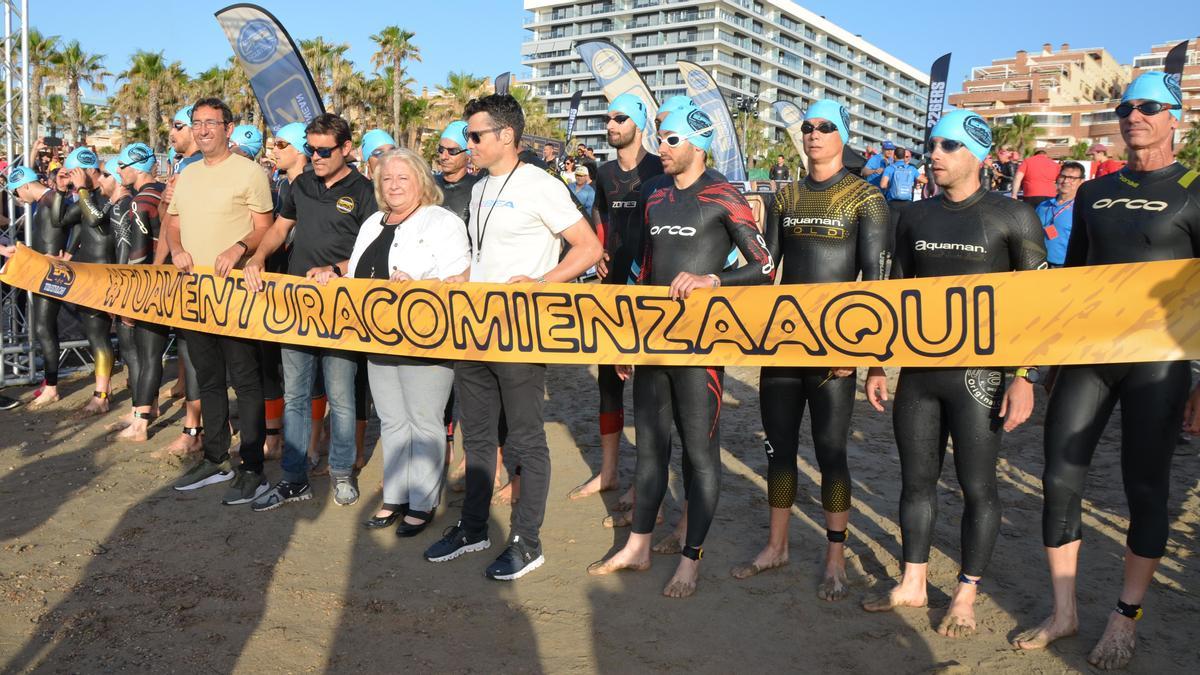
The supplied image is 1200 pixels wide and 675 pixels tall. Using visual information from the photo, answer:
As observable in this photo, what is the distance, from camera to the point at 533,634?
408cm

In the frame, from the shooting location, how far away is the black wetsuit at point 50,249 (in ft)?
27.8

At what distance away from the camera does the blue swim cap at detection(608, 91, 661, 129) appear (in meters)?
5.98

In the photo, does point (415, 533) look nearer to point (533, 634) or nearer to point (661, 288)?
point (533, 634)

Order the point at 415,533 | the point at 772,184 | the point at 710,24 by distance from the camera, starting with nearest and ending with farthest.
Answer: the point at 415,533 → the point at 772,184 → the point at 710,24

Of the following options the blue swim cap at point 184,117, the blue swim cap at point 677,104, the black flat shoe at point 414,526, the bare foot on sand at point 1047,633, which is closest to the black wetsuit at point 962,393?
the bare foot on sand at point 1047,633

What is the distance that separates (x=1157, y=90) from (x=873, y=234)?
1344 mm

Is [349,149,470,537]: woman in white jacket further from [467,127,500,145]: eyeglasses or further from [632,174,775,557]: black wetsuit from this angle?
[632,174,775,557]: black wetsuit

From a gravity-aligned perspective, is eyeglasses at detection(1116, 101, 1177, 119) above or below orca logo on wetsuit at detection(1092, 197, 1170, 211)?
above

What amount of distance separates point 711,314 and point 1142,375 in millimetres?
1939

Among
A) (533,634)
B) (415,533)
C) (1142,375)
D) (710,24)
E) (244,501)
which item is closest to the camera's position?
(1142,375)

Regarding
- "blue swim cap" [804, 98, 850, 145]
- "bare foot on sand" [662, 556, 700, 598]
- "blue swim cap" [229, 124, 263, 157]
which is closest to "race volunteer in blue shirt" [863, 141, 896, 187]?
"blue swim cap" [229, 124, 263, 157]

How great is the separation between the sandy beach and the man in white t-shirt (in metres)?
0.21

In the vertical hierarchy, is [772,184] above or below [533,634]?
above

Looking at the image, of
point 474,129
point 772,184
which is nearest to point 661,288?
point 474,129
